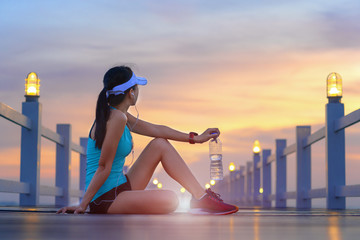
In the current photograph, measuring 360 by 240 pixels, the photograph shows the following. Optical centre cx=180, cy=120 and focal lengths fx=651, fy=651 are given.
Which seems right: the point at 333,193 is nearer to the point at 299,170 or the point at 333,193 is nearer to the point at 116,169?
the point at 299,170

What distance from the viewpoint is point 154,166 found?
183 inches

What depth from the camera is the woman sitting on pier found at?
4.19 m

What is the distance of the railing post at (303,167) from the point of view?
10.2 m

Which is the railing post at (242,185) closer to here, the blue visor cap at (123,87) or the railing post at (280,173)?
the railing post at (280,173)

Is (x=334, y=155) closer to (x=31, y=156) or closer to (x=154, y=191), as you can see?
(x=31, y=156)

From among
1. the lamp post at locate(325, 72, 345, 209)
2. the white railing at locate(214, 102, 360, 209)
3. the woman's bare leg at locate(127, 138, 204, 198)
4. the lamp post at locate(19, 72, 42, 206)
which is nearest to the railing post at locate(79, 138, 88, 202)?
the white railing at locate(214, 102, 360, 209)

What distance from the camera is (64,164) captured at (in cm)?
1109

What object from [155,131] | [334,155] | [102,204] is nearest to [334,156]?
[334,155]

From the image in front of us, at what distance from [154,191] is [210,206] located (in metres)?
0.39

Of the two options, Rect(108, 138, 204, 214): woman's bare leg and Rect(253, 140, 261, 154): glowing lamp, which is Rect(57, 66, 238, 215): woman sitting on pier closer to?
Rect(108, 138, 204, 214): woman's bare leg

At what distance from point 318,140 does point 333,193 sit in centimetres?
105

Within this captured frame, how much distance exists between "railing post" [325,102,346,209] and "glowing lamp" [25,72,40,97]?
3.92 metres

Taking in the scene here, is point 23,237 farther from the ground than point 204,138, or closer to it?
closer to it

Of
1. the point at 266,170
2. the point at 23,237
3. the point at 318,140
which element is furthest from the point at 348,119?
the point at 266,170
